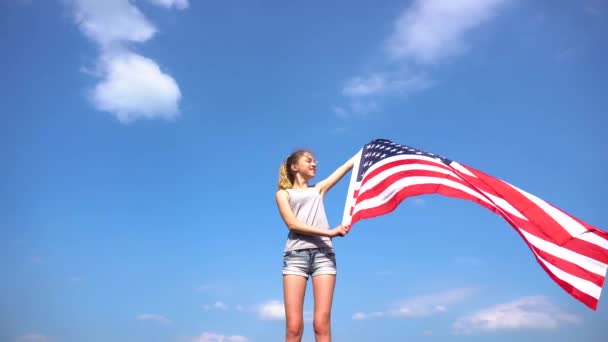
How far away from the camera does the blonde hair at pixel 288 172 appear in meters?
6.16

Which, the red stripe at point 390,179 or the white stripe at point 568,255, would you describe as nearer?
the white stripe at point 568,255

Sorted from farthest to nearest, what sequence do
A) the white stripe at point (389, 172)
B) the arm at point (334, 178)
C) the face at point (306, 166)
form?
the white stripe at point (389, 172) → the arm at point (334, 178) → the face at point (306, 166)

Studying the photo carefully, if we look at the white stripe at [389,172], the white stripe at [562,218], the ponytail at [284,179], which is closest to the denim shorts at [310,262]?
the ponytail at [284,179]

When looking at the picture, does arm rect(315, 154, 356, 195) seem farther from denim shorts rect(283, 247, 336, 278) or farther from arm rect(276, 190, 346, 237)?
denim shorts rect(283, 247, 336, 278)

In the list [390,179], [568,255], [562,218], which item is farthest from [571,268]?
[390,179]

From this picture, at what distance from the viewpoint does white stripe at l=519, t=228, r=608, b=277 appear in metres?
5.29

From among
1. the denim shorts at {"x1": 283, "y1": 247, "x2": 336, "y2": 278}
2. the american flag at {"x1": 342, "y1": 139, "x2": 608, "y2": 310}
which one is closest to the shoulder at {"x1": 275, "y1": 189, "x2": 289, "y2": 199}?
the denim shorts at {"x1": 283, "y1": 247, "x2": 336, "y2": 278}

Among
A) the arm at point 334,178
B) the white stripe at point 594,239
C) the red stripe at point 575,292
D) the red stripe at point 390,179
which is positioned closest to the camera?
Result: the red stripe at point 575,292

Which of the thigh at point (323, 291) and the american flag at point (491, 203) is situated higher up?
the american flag at point (491, 203)

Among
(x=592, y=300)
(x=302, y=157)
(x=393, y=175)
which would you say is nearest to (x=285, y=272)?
(x=302, y=157)

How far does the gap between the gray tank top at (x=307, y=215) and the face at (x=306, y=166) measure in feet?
0.65

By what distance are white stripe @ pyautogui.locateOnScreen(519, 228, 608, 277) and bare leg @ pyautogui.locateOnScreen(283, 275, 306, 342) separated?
2.63 meters

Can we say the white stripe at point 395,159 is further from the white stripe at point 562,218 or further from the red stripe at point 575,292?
the red stripe at point 575,292

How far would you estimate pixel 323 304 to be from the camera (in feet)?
17.8
